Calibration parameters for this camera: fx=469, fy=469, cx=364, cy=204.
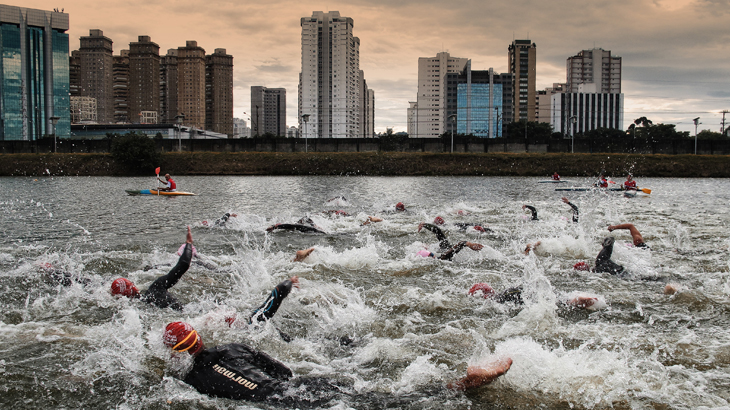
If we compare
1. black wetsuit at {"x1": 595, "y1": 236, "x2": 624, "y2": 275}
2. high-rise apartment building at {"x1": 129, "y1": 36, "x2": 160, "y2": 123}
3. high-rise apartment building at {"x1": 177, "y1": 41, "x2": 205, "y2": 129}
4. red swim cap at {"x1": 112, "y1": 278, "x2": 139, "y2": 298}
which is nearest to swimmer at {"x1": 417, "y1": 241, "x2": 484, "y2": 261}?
black wetsuit at {"x1": 595, "y1": 236, "x2": 624, "y2": 275}

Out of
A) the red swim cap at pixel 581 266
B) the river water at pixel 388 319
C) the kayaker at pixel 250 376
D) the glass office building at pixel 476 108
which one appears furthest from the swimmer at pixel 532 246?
the glass office building at pixel 476 108

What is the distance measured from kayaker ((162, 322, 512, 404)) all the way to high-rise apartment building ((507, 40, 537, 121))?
618 ft

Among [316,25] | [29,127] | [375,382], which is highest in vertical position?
[316,25]

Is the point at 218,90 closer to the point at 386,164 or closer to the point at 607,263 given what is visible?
the point at 386,164

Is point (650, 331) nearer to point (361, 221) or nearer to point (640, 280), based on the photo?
point (640, 280)

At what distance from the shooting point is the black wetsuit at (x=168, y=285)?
8.83m

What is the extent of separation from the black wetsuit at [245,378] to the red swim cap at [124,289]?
3842 millimetres

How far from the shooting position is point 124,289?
30.6 ft

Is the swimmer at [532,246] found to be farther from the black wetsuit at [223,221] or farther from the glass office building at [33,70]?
the glass office building at [33,70]

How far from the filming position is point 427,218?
2061 cm

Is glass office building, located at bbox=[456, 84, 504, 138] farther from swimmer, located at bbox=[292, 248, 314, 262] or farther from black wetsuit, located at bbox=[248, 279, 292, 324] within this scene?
black wetsuit, located at bbox=[248, 279, 292, 324]

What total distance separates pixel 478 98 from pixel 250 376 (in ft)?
602

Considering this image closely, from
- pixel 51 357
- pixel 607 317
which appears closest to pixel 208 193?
pixel 51 357

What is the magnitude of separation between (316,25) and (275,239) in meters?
145
